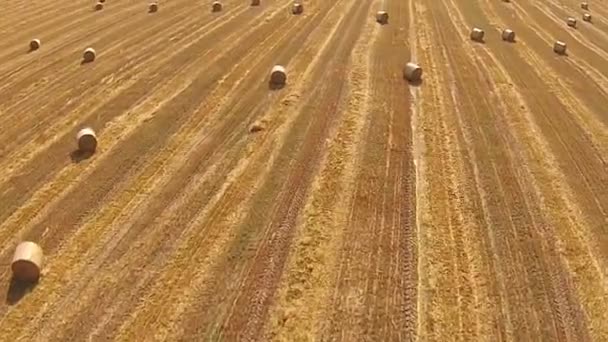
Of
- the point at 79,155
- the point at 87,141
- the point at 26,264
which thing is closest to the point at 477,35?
the point at 87,141

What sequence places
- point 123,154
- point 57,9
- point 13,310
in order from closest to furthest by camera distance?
point 13,310
point 123,154
point 57,9

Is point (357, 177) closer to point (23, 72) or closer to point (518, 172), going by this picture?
point (518, 172)

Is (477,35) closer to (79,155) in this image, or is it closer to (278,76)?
(278,76)

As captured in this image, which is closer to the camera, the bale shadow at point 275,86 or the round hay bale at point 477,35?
the bale shadow at point 275,86

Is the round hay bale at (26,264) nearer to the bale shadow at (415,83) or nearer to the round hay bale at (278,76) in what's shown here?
the round hay bale at (278,76)

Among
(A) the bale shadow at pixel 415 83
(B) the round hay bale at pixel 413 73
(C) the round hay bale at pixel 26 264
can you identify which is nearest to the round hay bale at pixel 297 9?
(B) the round hay bale at pixel 413 73

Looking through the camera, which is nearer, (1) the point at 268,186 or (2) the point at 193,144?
(1) the point at 268,186

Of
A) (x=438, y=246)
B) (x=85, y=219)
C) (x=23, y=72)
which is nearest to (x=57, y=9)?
(x=23, y=72)
